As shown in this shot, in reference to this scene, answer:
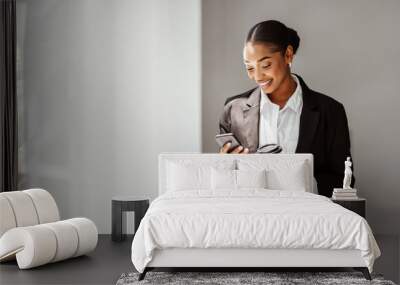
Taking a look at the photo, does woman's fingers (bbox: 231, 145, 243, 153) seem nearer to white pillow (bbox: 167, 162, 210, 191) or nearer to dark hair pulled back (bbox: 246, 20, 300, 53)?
white pillow (bbox: 167, 162, 210, 191)

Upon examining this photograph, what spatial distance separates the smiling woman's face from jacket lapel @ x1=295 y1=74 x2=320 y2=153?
217 mm

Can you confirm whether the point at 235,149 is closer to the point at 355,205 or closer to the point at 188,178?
the point at 188,178

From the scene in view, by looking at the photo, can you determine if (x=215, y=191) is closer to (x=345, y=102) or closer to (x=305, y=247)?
(x=305, y=247)

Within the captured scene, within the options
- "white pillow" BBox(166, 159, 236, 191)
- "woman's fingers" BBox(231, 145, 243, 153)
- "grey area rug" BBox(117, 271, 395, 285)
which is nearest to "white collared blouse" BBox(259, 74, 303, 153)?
"woman's fingers" BBox(231, 145, 243, 153)

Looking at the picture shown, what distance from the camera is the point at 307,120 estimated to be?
22.6ft

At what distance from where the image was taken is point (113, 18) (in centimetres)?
709

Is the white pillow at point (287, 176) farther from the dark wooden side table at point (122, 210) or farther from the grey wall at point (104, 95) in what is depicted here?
the dark wooden side table at point (122, 210)

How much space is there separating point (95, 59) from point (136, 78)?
503 mm

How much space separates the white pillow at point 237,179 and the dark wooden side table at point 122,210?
0.82 meters

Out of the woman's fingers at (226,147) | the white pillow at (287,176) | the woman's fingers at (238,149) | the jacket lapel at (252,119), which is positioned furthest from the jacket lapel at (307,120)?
the woman's fingers at (226,147)

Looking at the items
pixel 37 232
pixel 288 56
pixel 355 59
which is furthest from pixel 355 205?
pixel 37 232

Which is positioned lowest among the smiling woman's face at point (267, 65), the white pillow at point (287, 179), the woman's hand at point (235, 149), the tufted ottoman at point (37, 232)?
the tufted ottoman at point (37, 232)

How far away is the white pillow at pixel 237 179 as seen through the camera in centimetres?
619

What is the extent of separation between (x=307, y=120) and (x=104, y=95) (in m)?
2.24
